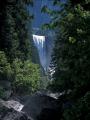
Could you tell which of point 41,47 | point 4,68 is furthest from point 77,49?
point 41,47

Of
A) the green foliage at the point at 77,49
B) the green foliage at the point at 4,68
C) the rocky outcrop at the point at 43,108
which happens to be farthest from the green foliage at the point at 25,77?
the green foliage at the point at 77,49

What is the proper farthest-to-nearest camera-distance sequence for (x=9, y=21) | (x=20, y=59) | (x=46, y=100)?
1. (x=20, y=59)
2. (x=9, y=21)
3. (x=46, y=100)

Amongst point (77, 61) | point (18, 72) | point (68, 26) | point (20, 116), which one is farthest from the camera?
point (18, 72)

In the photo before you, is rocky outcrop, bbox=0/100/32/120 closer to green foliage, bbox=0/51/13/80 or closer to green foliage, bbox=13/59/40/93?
green foliage, bbox=0/51/13/80

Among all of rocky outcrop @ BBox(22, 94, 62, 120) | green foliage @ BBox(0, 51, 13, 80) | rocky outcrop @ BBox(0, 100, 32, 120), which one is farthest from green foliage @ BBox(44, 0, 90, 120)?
green foliage @ BBox(0, 51, 13, 80)

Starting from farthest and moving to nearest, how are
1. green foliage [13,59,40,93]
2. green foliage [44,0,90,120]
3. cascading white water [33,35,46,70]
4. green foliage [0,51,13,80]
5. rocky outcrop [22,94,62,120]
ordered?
1. cascading white water [33,35,46,70]
2. green foliage [13,59,40,93]
3. green foliage [0,51,13,80]
4. rocky outcrop [22,94,62,120]
5. green foliage [44,0,90,120]

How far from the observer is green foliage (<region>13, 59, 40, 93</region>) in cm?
4188

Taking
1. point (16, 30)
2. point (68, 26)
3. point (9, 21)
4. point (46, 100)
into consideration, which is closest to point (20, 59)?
point (16, 30)

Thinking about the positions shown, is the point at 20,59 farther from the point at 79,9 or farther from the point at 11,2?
the point at 79,9

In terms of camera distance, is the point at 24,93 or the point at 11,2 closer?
the point at 11,2

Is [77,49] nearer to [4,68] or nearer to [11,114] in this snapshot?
[11,114]

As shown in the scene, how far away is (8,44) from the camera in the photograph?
4100 cm

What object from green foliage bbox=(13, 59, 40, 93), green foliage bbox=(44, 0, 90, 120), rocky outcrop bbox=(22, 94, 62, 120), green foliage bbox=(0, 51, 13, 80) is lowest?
green foliage bbox=(13, 59, 40, 93)

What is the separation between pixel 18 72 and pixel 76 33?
33005mm
